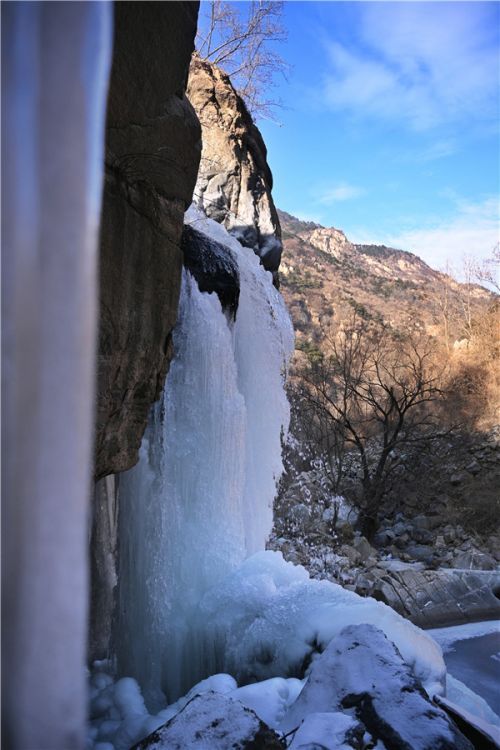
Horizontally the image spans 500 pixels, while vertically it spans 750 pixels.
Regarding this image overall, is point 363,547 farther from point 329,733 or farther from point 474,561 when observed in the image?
point 329,733

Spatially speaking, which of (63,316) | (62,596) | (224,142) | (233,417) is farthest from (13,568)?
(224,142)

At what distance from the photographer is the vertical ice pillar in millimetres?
460

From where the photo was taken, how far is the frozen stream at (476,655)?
4.25 meters

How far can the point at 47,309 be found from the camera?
464 millimetres

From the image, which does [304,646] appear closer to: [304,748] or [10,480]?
[304,748]

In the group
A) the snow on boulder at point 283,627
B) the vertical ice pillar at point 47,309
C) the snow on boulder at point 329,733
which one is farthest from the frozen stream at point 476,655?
the vertical ice pillar at point 47,309

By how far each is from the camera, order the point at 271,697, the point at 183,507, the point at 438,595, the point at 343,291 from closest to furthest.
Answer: the point at 271,697 < the point at 183,507 < the point at 438,595 < the point at 343,291

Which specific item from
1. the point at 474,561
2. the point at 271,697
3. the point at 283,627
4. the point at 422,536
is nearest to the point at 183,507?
the point at 283,627

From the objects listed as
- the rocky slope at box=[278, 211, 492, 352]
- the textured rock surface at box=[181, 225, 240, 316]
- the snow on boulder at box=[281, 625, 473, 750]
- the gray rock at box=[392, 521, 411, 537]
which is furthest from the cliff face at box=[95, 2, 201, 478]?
the rocky slope at box=[278, 211, 492, 352]

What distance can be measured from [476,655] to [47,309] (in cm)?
581

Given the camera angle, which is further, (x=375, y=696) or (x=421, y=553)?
(x=421, y=553)

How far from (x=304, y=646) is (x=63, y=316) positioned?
3167mm

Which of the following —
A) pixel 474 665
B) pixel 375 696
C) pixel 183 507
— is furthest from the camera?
pixel 474 665

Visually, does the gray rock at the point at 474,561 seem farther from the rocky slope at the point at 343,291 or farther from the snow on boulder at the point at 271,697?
the rocky slope at the point at 343,291
